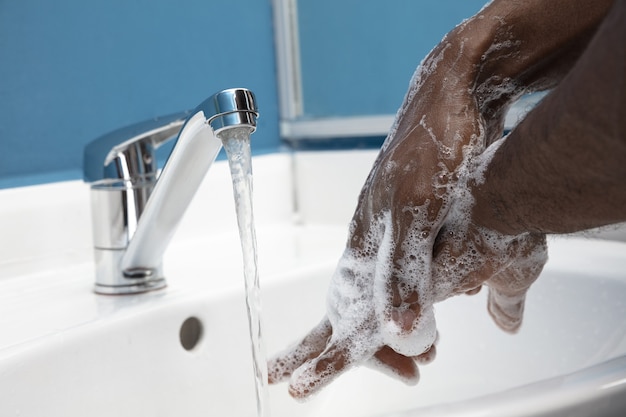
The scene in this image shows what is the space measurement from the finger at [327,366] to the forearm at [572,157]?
12cm

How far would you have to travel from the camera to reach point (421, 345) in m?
0.44

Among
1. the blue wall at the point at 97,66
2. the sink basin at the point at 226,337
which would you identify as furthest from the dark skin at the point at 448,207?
the blue wall at the point at 97,66

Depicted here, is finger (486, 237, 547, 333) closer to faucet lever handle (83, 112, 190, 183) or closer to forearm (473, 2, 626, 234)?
forearm (473, 2, 626, 234)

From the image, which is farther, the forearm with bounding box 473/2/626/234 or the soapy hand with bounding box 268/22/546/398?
the soapy hand with bounding box 268/22/546/398

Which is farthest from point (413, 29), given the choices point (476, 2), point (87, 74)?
point (87, 74)

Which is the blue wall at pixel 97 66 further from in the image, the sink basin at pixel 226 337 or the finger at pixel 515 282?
the finger at pixel 515 282

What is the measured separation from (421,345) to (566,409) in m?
0.13

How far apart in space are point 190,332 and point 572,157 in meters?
0.40

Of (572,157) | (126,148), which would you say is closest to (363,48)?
(126,148)

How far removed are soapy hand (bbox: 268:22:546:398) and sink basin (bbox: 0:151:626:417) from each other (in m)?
0.15

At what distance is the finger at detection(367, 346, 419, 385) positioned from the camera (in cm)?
48

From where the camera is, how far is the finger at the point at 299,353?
1.58 feet

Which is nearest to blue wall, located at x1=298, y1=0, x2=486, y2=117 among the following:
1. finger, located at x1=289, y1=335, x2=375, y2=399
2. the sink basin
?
the sink basin

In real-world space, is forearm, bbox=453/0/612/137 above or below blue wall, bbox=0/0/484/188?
below
